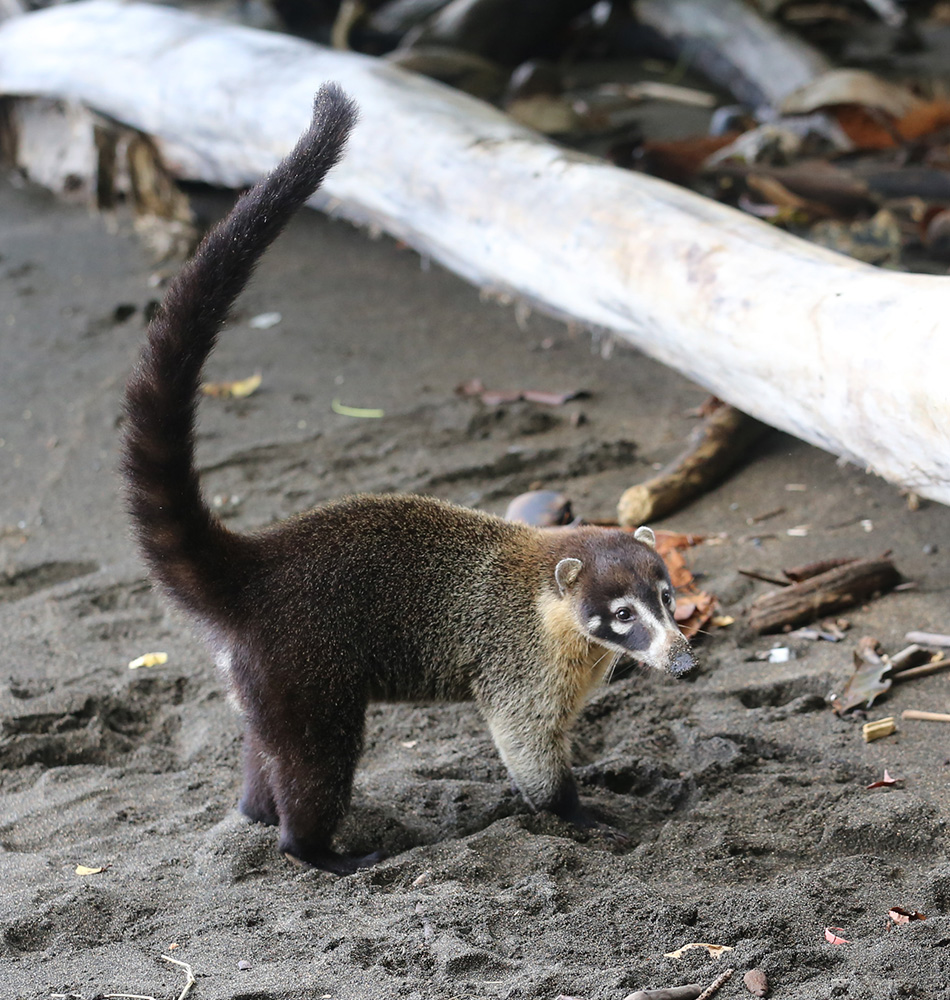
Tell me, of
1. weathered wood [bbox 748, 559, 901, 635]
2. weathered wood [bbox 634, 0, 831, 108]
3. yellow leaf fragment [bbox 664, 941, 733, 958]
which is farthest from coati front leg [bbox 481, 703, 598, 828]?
weathered wood [bbox 634, 0, 831, 108]

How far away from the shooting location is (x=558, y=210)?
543 cm

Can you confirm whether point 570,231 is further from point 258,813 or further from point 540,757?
point 258,813

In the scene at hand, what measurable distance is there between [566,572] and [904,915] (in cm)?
144

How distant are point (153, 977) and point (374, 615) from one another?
122 cm

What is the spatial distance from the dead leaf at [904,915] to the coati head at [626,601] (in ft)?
3.03

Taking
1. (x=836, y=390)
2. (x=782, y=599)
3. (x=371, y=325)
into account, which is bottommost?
(x=371, y=325)

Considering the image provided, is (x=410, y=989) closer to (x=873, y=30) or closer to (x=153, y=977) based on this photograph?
(x=153, y=977)

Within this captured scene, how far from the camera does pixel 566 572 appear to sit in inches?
148

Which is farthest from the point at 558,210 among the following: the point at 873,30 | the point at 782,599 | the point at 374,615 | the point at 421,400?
the point at 873,30

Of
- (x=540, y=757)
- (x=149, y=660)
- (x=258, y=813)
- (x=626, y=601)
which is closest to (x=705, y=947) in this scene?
(x=540, y=757)

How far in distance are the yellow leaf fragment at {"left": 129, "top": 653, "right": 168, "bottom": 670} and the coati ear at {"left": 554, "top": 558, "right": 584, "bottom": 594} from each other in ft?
5.99

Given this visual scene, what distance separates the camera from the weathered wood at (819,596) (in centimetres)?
448

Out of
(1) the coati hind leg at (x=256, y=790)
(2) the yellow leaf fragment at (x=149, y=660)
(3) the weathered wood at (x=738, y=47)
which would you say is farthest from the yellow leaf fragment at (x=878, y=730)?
(3) the weathered wood at (x=738, y=47)

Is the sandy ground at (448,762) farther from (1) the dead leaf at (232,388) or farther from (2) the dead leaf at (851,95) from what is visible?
(2) the dead leaf at (851,95)
